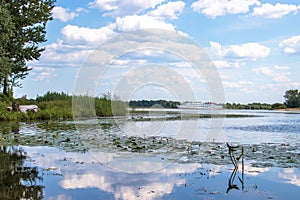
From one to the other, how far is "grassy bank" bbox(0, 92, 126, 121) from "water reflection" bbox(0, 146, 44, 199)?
18512 mm

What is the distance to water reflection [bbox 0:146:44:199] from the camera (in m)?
7.78

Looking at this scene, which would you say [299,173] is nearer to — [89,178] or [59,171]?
[89,178]

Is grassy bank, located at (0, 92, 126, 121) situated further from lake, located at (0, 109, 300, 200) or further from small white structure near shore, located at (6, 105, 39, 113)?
lake, located at (0, 109, 300, 200)

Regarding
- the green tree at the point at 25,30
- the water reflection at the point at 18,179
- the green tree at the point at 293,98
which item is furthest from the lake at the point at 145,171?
the green tree at the point at 293,98

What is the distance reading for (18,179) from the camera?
9.10 m

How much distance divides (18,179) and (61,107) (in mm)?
28456

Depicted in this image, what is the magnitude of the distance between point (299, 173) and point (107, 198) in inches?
221

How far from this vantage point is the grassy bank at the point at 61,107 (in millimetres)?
30384

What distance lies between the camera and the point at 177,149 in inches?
576

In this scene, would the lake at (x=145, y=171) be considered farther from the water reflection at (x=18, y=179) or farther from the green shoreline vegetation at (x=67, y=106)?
the green shoreline vegetation at (x=67, y=106)

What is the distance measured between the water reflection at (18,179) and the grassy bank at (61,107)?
1851 cm

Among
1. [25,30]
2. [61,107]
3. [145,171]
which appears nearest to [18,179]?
[145,171]

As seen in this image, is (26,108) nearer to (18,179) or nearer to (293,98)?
(18,179)

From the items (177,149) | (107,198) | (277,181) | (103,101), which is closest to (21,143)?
(177,149)
